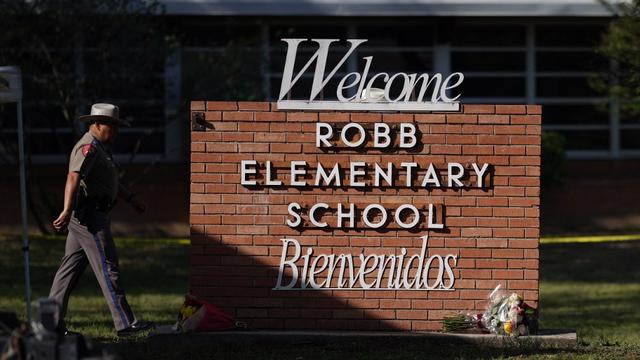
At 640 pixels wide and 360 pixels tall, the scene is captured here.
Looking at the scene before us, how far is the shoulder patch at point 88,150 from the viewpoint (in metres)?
9.28

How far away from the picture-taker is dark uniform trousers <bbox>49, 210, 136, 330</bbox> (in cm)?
941

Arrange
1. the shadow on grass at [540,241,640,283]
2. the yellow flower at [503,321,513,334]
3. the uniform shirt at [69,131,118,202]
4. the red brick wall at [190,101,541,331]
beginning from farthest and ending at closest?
the shadow on grass at [540,241,640,283], the red brick wall at [190,101,541,331], the yellow flower at [503,321,513,334], the uniform shirt at [69,131,118,202]

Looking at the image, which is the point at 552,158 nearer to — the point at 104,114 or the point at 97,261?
the point at 104,114

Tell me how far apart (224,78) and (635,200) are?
7.84 meters

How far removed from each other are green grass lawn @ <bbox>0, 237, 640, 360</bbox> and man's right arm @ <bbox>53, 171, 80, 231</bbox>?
3.59 ft

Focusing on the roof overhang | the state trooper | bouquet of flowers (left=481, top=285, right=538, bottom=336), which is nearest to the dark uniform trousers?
the state trooper

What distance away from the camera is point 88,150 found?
30.5 ft

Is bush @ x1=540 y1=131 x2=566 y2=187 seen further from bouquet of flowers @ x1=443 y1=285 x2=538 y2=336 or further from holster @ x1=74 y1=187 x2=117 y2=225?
holster @ x1=74 y1=187 x2=117 y2=225

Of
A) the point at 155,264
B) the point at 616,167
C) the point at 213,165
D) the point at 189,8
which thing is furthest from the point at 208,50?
the point at 213,165

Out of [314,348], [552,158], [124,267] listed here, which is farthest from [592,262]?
[314,348]

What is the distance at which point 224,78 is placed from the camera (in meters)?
19.2

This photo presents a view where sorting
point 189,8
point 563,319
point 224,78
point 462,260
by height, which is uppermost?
A: point 189,8

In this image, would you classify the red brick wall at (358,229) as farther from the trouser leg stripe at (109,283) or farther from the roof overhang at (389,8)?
the roof overhang at (389,8)

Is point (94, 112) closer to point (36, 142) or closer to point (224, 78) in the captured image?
point (224, 78)
